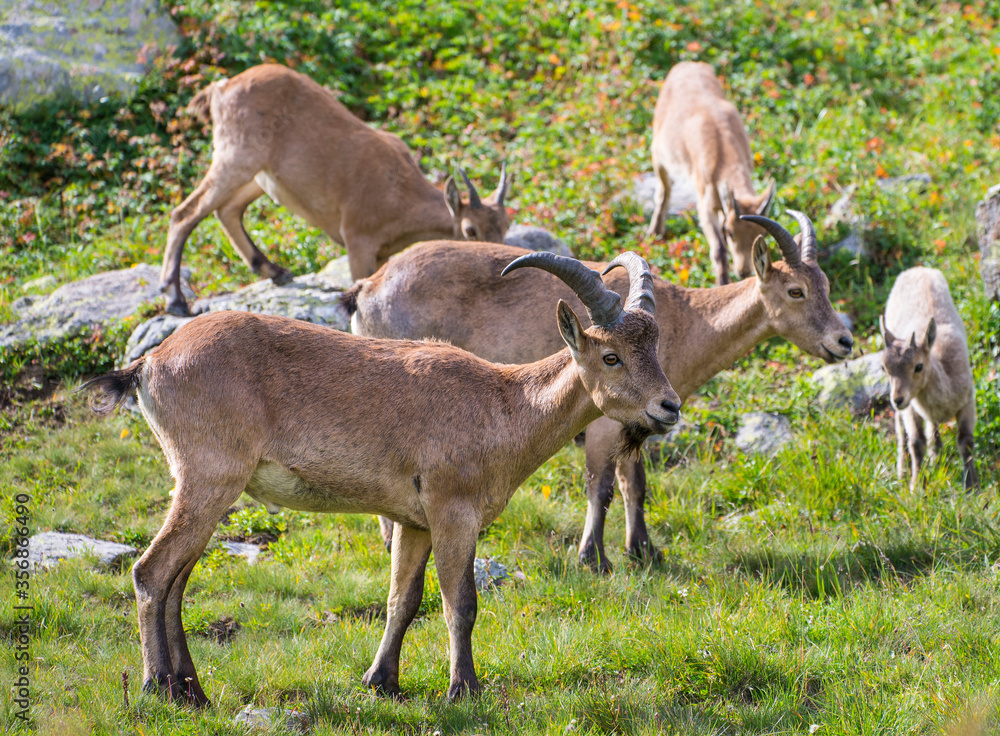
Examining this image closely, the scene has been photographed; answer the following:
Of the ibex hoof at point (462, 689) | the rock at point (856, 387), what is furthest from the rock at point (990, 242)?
the ibex hoof at point (462, 689)

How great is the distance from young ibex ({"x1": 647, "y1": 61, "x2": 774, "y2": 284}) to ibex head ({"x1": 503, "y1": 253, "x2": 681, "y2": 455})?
5.08 m

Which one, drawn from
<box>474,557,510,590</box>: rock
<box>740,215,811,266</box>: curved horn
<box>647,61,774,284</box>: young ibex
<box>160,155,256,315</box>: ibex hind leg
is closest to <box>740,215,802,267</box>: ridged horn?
<box>740,215,811,266</box>: curved horn

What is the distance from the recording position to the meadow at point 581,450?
5.15 m

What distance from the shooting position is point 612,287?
7406 mm

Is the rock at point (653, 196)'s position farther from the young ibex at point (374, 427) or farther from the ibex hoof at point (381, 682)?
the ibex hoof at point (381, 682)

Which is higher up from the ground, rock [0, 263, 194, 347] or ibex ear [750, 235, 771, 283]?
ibex ear [750, 235, 771, 283]

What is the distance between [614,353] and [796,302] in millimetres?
2572

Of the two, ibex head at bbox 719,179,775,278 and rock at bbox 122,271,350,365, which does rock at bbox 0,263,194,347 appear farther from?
ibex head at bbox 719,179,775,278

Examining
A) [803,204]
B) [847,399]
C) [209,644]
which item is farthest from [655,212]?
[209,644]

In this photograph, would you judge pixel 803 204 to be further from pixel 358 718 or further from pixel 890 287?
pixel 358 718

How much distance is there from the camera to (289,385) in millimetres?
5082

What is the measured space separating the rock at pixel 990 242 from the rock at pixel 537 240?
415 centimetres

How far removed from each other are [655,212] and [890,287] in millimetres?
2839

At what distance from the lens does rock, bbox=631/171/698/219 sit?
40.2 feet
